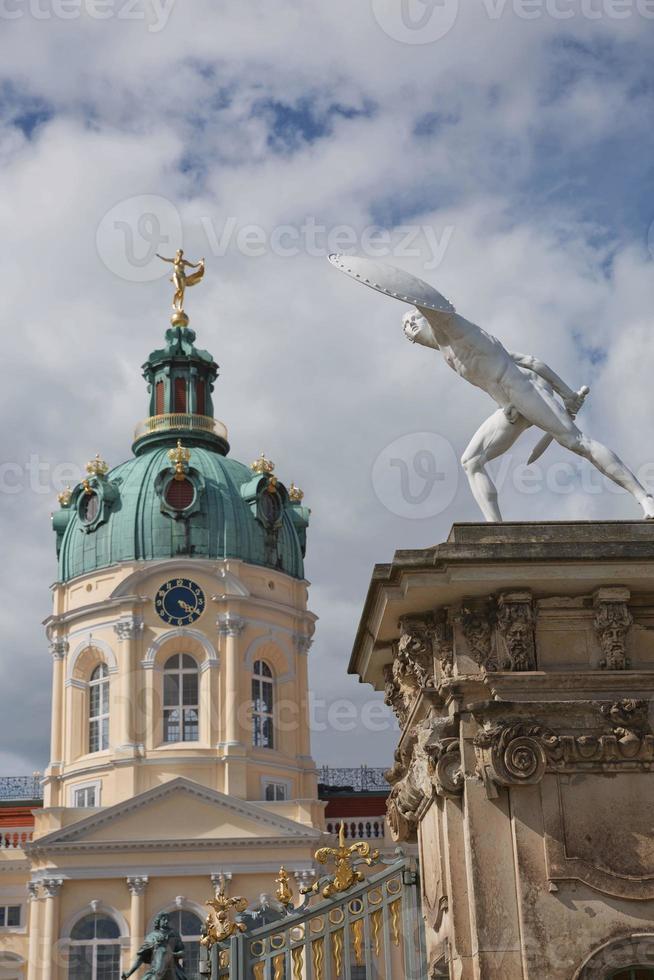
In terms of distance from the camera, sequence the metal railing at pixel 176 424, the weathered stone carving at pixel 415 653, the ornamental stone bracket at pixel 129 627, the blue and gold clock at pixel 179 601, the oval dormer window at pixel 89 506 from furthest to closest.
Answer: the metal railing at pixel 176 424
the oval dormer window at pixel 89 506
the blue and gold clock at pixel 179 601
the ornamental stone bracket at pixel 129 627
the weathered stone carving at pixel 415 653

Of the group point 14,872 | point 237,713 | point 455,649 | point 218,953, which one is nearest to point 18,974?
point 14,872

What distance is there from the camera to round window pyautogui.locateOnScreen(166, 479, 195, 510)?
52.0m

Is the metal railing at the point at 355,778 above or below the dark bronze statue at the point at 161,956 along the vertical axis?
above

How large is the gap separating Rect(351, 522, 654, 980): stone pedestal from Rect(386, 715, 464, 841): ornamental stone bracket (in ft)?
0.07

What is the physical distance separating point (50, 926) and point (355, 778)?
45.2 ft

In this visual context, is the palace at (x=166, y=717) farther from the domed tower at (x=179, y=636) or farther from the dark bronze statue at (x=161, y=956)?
the dark bronze statue at (x=161, y=956)

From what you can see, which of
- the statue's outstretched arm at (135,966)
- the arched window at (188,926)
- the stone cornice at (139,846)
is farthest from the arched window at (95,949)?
the statue's outstretched arm at (135,966)

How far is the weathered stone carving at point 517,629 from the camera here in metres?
10.0

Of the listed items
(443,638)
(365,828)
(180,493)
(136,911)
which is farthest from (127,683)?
(443,638)

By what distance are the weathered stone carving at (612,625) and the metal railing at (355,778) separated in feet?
147

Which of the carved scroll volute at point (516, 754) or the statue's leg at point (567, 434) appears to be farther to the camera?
the statue's leg at point (567, 434)

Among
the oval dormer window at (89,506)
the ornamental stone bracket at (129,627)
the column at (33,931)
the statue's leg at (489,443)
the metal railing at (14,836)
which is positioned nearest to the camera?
the statue's leg at (489,443)

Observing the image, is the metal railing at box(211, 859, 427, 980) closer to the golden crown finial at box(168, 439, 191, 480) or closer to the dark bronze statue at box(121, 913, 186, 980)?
the dark bronze statue at box(121, 913, 186, 980)

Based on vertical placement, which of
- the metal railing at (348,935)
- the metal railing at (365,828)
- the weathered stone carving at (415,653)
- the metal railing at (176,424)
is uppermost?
the metal railing at (176,424)
